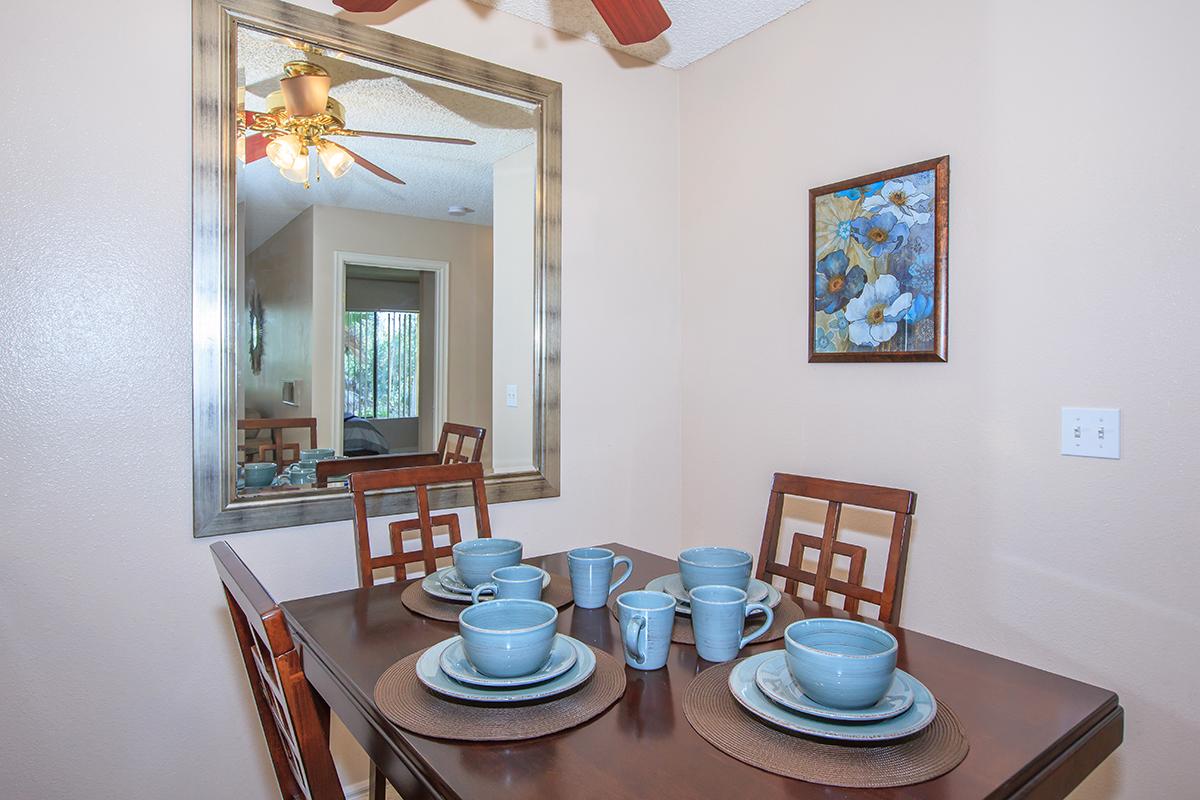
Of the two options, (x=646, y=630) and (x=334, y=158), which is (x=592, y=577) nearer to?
(x=646, y=630)

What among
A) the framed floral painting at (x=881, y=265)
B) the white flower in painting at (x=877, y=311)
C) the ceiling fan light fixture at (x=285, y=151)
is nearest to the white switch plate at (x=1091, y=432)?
the framed floral painting at (x=881, y=265)

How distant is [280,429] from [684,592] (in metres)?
1.22

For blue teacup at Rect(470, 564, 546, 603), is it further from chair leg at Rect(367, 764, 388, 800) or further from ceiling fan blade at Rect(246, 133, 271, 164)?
ceiling fan blade at Rect(246, 133, 271, 164)

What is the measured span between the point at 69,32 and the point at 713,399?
2.14m

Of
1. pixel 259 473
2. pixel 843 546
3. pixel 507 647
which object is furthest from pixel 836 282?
pixel 259 473

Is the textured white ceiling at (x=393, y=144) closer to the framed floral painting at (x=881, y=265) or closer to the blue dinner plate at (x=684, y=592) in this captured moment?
the framed floral painting at (x=881, y=265)

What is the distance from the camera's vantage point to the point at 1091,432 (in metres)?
1.67

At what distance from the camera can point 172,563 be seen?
1.81 metres

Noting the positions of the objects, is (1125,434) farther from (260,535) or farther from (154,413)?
(154,413)

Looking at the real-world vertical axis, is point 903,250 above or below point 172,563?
above

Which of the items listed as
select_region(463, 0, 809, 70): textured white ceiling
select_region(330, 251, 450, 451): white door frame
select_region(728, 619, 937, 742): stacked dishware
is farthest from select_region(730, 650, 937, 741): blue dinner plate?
Result: select_region(463, 0, 809, 70): textured white ceiling

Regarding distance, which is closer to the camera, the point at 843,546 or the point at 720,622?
the point at 720,622

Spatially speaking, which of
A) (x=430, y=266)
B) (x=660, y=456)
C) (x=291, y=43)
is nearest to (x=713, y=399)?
(x=660, y=456)

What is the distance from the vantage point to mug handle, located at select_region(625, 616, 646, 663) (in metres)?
1.13
